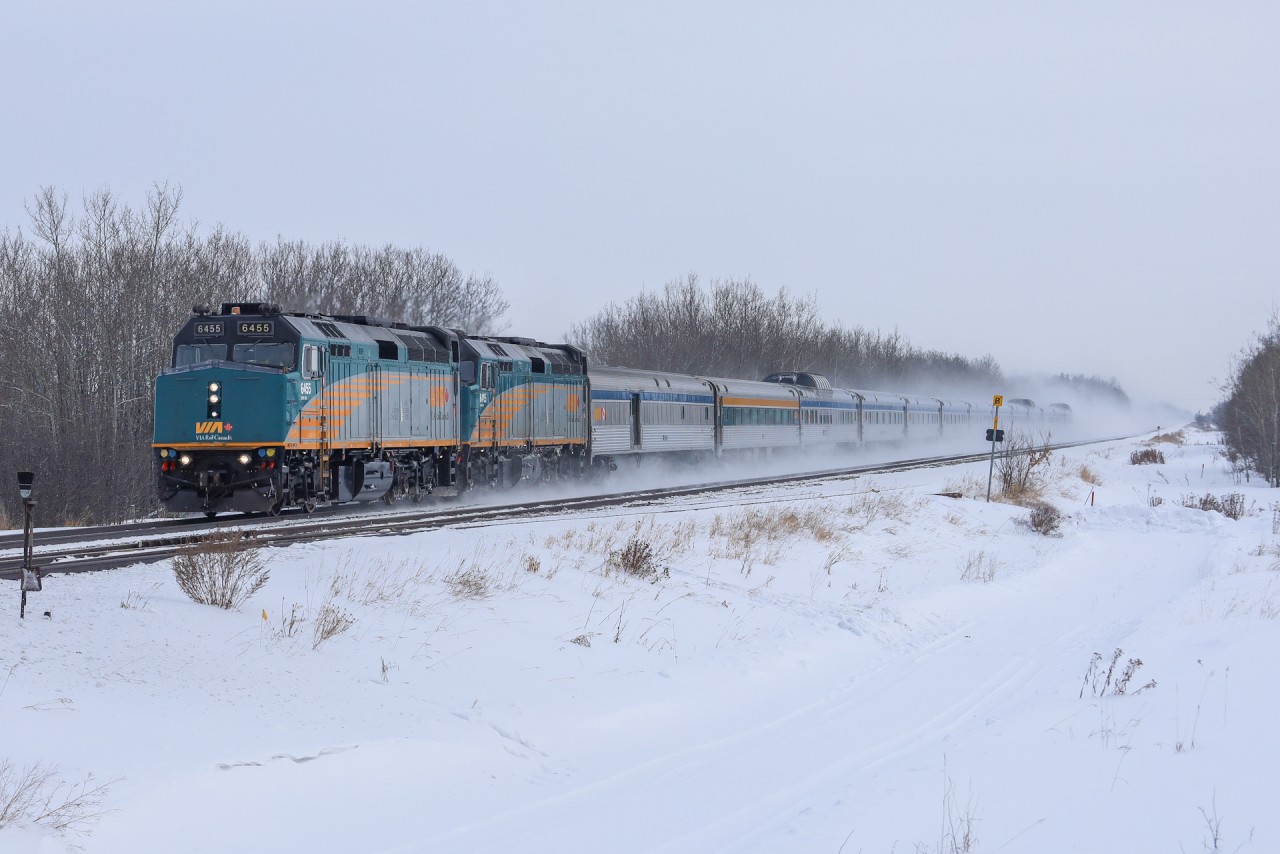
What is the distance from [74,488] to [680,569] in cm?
1521

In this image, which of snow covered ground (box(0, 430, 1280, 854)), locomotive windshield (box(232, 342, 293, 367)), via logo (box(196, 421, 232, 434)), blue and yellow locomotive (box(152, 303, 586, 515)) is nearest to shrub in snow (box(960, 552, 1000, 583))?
snow covered ground (box(0, 430, 1280, 854))

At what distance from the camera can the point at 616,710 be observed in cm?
977

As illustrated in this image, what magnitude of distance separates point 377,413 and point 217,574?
41.4 feet

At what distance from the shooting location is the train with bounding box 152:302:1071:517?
64.8ft

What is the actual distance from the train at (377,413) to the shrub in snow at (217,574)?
944 cm

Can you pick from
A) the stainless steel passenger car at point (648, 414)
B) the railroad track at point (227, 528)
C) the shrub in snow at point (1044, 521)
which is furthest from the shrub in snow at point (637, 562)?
the stainless steel passenger car at point (648, 414)

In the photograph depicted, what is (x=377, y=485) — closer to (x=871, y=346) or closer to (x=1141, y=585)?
(x=1141, y=585)

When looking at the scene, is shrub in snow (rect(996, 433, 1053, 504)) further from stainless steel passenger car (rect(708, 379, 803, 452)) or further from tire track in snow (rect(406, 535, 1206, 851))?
tire track in snow (rect(406, 535, 1206, 851))

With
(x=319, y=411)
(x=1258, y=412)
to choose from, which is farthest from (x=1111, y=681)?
(x=1258, y=412)

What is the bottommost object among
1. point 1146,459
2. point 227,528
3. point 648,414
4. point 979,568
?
point 979,568

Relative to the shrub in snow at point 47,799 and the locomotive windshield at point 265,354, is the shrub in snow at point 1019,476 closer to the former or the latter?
the locomotive windshield at point 265,354

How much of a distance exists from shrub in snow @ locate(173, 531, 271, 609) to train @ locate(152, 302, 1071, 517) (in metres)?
9.44

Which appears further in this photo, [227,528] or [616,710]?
[227,528]

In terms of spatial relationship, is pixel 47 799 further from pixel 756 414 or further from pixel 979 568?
pixel 756 414
